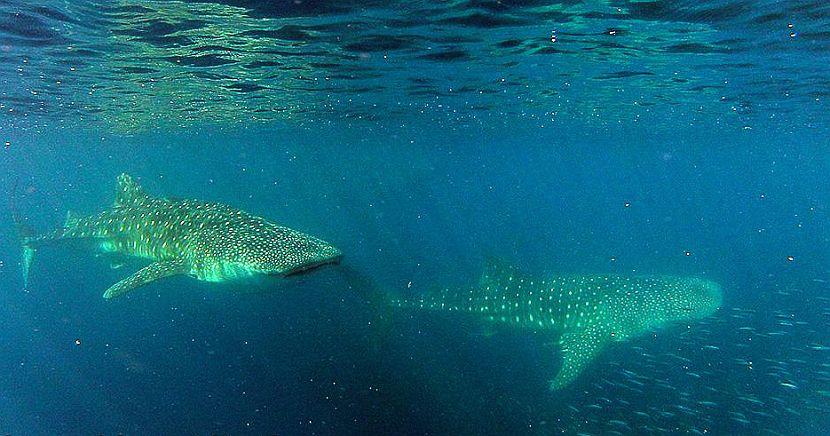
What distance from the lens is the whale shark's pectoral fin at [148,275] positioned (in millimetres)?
9062

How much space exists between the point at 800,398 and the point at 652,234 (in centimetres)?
4328

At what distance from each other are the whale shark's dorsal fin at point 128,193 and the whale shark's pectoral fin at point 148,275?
351cm

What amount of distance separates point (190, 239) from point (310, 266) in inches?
155

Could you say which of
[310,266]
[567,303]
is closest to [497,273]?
[567,303]

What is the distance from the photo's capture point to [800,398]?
1074cm

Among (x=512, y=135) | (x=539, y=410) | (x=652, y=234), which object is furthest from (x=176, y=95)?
(x=652, y=234)

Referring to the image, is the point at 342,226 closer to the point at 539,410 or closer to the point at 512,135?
the point at 512,135

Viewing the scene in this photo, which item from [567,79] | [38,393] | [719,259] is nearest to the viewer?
[38,393]

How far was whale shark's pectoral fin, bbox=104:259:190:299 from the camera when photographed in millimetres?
9062

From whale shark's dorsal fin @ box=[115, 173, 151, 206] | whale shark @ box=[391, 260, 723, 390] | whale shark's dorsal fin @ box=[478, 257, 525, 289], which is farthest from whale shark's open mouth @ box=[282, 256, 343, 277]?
whale shark's dorsal fin @ box=[115, 173, 151, 206]

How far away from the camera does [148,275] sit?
31.2 feet

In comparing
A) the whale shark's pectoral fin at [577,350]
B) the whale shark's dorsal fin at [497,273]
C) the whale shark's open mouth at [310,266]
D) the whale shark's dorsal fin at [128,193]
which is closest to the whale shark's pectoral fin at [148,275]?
the whale shark's open mouth at [310,266]

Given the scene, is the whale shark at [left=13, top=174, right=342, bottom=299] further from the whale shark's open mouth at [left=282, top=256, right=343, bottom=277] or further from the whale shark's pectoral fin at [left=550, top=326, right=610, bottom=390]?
the whale shark's pectoral fin at [left=550, top=326, right=610, bottom=390]

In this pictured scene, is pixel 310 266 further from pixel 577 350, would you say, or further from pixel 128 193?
pixel 128 193
